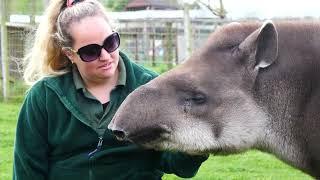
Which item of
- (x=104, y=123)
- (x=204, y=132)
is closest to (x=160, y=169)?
(x=104, y=123)

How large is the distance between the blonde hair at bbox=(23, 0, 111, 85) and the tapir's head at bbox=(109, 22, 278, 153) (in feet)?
2.54

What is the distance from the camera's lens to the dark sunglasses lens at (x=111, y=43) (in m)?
4.48

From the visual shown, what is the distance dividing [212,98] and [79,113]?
0.94m

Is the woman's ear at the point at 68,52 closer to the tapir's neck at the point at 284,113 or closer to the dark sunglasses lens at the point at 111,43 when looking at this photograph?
the dark sunglasses lens at the point at 111,43

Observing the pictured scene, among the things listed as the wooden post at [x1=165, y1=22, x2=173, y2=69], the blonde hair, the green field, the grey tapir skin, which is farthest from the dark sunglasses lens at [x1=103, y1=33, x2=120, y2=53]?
the wooden post at [x1=165, y1=22, x2=173, y2=69]

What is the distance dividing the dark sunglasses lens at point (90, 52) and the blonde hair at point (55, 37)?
0.52ft

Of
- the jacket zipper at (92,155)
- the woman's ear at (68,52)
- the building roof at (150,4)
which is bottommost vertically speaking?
the building roof at (150,4)

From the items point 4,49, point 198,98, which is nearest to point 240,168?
point 198,98

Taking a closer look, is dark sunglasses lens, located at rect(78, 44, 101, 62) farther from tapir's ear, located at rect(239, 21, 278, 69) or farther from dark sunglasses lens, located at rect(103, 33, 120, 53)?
tapir's ear, located at rect(239, 21, 278, 69)

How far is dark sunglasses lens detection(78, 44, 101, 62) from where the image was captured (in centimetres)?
446

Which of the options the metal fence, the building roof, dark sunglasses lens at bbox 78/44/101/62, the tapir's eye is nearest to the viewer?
the tapir's eye

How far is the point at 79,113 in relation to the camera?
4613 mm

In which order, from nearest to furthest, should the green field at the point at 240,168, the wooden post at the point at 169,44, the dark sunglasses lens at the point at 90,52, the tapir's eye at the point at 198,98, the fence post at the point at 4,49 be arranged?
the tapir's eye at the point at 198,98, the dark sunglasses lens at the point at 90,52, the green field at the point at 240,168, the fence post at the point at 4,49, the wooden post at the point at 169,44

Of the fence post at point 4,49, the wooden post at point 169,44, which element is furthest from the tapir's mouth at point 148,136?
the fence post at point 4,49
